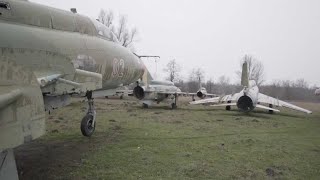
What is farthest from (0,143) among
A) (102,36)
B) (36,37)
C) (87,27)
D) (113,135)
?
(113,135)

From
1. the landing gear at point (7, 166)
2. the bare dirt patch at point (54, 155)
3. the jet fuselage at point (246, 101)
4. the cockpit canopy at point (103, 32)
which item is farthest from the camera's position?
the jet fuselage at point (246, 101)

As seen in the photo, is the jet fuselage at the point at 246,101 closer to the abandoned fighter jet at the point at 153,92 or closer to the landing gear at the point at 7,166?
the abandoned fighter jet at the point at 153,92

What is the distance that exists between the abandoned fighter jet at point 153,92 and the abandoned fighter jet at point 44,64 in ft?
38.5

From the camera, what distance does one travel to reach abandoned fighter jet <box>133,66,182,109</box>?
21359 mm

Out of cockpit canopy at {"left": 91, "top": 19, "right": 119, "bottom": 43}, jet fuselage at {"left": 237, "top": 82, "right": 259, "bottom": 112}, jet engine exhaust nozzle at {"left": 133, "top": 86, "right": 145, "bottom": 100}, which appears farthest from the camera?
jet engine exhaust nozzle at {"left": 133, "top": 86, "right": 145, "bottom": 100}

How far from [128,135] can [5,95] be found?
705 cm

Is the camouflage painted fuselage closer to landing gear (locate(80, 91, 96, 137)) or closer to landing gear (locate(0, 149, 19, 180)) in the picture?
landing gear (locate(0, 149, 19, 180))

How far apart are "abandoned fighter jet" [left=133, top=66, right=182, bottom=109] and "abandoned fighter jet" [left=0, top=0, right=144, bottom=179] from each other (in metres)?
11.7

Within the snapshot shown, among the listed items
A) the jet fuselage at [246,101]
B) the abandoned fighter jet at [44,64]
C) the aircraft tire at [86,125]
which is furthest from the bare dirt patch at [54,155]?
the jet fuselage at [246,101]

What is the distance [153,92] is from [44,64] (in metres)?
16.5

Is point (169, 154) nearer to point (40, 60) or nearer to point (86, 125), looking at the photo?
point (86, 125)

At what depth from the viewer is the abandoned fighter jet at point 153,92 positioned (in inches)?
841

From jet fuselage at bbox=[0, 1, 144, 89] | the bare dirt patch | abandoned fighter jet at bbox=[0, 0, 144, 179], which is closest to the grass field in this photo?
the bare dirt patch

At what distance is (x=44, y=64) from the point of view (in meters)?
5.77
